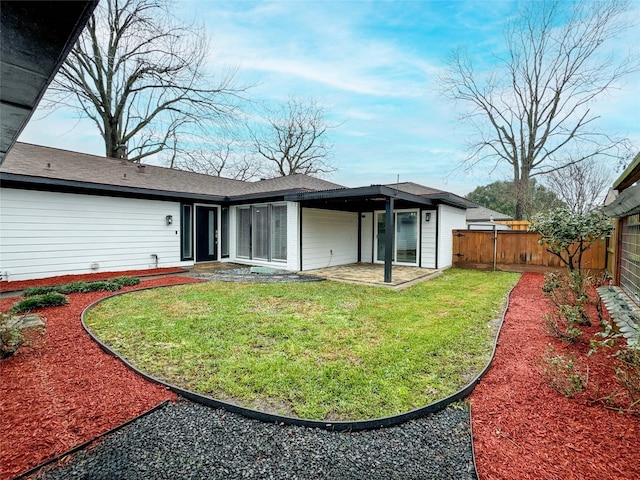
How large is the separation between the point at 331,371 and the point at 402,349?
104 centimetres

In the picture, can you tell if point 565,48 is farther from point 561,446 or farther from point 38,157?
point 38,157

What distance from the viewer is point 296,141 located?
23.4 meters

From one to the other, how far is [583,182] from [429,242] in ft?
45.9

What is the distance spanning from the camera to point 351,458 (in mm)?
2113

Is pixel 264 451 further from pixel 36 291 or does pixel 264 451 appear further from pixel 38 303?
pixel 36 291

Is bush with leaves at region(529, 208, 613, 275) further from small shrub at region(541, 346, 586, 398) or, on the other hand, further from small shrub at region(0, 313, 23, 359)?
small shrub at region(0, 313, 23, 359)

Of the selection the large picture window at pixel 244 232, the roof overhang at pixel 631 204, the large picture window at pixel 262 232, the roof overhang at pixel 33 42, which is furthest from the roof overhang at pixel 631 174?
the large picture window at pixel 244 232

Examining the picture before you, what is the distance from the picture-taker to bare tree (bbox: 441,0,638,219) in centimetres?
1468

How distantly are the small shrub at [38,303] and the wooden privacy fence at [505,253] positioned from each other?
36.5 feet

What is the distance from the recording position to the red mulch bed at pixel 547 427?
6.51 feet

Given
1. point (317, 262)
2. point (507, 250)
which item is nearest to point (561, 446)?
point (317, 262)

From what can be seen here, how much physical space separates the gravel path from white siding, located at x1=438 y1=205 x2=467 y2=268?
8.62 metres

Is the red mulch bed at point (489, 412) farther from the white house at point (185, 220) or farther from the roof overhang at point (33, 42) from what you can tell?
the white house at point (185, 220)

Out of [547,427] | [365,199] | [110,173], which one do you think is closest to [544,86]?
[365,199]
